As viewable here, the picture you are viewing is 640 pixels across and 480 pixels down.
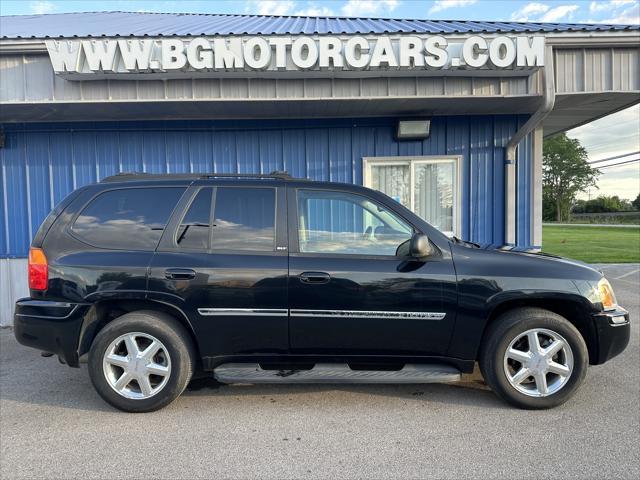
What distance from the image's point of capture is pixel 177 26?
773cm

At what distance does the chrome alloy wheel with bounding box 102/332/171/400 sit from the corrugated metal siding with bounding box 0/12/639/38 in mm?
4689

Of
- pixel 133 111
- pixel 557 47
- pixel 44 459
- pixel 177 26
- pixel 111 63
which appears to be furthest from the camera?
pixel 177 26

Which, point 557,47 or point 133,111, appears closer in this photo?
point 557,47

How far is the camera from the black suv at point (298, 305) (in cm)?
332

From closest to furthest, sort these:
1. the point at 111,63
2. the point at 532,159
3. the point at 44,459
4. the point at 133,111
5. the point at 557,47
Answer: the point at 44,459
the point at 111,63
the point at 557,47
the point at 133,111
the point at 532,159

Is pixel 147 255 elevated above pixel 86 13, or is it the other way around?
pixel 86 13

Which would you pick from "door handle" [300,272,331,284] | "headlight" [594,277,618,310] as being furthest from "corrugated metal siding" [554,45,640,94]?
"door handle" [300,272,331,284]

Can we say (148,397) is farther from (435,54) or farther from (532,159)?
(532,159)

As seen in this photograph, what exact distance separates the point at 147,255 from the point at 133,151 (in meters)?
4.11

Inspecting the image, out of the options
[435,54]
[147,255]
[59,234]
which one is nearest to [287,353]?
[147,255]

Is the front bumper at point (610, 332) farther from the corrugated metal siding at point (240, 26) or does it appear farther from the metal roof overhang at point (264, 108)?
the corrugated metal siding at point (240, 26)

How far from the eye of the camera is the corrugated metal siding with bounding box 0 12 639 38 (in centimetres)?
650

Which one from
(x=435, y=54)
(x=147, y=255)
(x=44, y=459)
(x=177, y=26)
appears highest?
(x=177, y=26)

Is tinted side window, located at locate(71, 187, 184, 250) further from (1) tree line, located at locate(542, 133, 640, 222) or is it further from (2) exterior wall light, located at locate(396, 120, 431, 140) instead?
(1) tree line, located at locate(542, 133, 640, 222)
